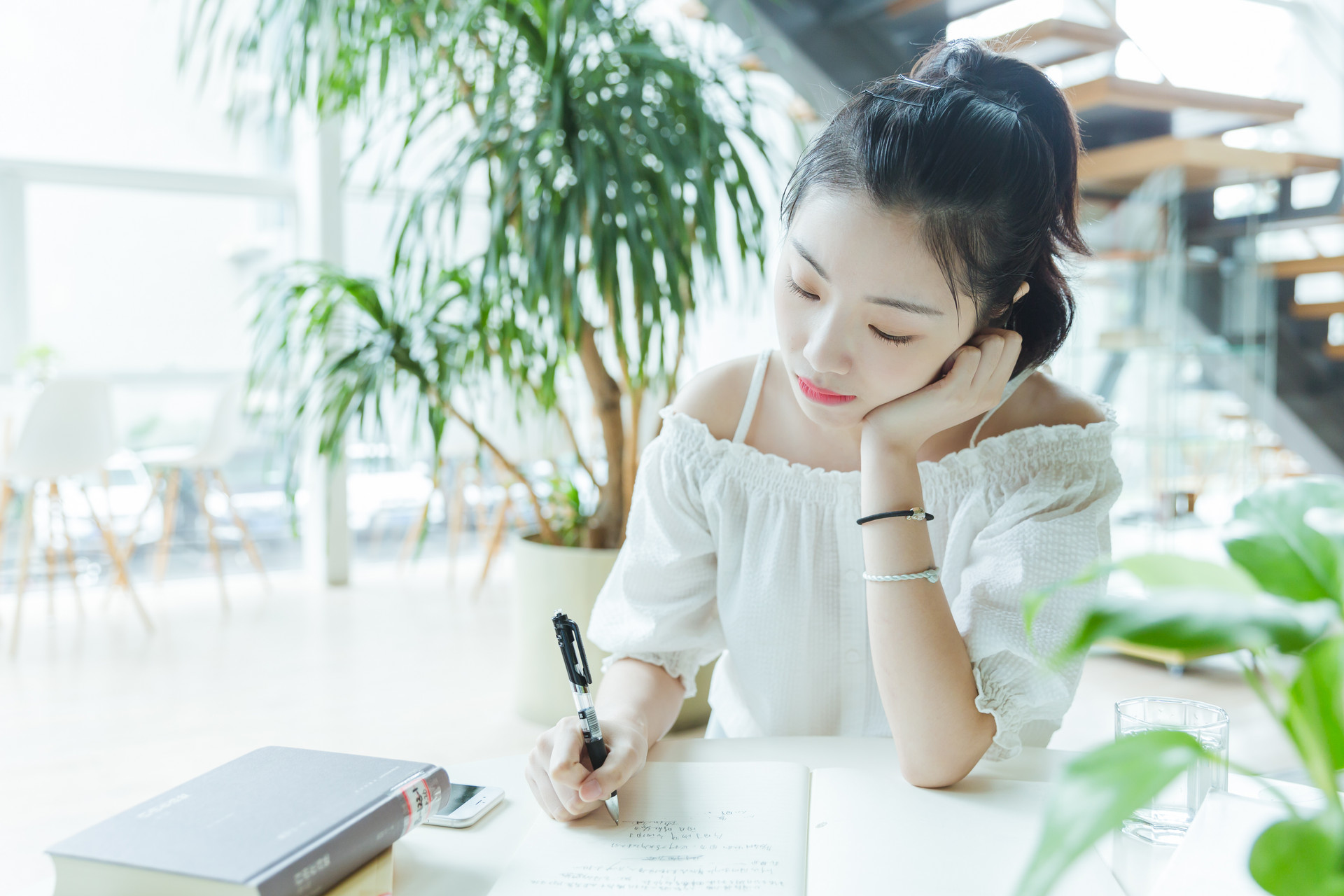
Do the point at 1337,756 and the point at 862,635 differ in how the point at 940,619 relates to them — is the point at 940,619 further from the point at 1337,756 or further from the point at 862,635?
the point at 1337,756

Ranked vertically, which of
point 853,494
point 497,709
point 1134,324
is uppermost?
point 1134,324

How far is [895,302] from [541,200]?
1.37 metres

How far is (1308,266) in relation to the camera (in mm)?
2920

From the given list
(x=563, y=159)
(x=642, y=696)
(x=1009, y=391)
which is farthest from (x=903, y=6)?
(x=642, y=696)

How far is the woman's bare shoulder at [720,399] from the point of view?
3.70 ft

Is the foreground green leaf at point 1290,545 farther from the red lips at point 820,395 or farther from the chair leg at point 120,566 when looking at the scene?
the chair leg at point 120,566

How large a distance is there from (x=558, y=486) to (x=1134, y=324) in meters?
1.87

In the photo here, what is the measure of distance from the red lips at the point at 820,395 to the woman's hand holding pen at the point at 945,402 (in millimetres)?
51

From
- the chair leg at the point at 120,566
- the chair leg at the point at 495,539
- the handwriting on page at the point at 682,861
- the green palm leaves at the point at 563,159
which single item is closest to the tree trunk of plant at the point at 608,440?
the green palm leaves at the point at 563,159

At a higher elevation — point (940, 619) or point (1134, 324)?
point (1134, 324)

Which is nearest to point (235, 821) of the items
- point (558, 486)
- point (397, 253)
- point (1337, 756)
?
point (1337, 756)

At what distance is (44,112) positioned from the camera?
409 cm

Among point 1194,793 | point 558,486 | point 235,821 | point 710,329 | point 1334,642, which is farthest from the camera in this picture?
point 710,329

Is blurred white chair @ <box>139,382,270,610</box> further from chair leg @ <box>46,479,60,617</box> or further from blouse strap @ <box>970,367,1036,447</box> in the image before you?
blouse strap @ <box>970,367,1036,447</box>
